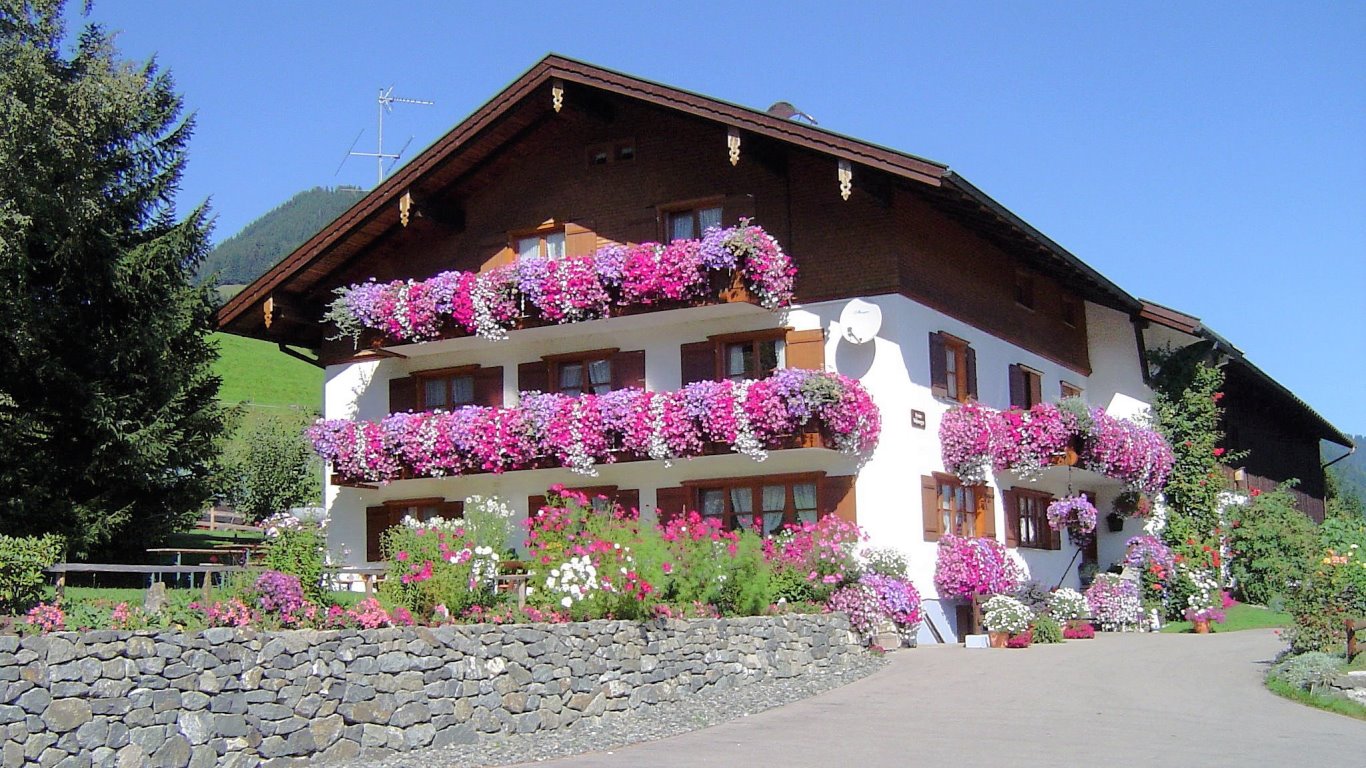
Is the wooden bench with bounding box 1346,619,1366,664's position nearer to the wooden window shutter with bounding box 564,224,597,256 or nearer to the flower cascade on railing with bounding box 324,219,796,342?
the flower cascade on railing with bounding box 324,219,796,342

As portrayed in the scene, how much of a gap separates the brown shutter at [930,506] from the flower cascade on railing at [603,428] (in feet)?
4.11

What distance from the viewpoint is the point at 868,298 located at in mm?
22562

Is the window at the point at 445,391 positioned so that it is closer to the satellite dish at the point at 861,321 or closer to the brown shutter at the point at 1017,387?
the satellite dish at the point at 861,321

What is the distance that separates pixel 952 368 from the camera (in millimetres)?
24406

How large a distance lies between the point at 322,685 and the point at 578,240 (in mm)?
13938

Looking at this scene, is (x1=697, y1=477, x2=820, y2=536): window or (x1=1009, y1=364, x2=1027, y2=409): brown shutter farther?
(x1=1009, y1=364, x2=1027, y2=409): brown shutter

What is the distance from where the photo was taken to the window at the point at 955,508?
2278 centimetres

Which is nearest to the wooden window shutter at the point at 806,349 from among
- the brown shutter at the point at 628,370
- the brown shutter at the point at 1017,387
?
the brown shutter at the point at 628,370

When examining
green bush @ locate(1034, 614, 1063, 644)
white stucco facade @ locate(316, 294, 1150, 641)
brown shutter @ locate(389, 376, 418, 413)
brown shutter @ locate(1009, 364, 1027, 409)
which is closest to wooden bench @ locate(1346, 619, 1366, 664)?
green bush @ locate(1034, 614, 1063, 644)

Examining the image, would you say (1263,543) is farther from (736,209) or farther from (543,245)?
(543,245)

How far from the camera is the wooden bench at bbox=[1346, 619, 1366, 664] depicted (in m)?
14.9

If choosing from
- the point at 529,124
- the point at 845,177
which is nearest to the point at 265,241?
the point at 529,124

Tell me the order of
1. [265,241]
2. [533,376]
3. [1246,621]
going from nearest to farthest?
[533,376], [1246,621], [265,241]

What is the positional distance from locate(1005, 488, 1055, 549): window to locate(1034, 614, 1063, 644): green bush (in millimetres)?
2880
